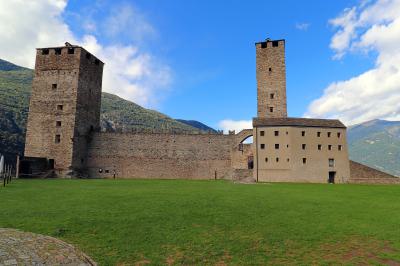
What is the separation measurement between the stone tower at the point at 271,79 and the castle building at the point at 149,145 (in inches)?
168

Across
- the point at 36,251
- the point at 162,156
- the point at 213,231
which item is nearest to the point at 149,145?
the point at 162,156

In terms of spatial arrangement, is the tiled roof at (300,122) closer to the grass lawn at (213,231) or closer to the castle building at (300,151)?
the castle building at (300,151)

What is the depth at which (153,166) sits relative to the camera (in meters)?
41.8

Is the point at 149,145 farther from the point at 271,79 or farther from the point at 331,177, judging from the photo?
the point at 331,177

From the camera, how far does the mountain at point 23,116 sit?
236 ft

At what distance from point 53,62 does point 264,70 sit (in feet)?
101

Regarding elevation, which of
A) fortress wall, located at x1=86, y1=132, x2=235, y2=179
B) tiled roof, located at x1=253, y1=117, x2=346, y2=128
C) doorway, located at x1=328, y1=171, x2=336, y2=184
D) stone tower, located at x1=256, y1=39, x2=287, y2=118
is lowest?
doorway, located at x1=328, y1=171, x2=336, y2=184

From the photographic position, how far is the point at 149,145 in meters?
42.2

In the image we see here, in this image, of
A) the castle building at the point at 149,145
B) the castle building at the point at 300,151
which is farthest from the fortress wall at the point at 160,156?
the castle building at the point at 300,151

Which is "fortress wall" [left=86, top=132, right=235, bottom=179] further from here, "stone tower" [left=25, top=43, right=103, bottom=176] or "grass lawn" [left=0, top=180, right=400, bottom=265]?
"grass lawn" [left=0, top=180, right=400, bottom=265]

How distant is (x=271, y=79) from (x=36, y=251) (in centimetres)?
4302

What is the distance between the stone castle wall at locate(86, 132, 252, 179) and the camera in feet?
136

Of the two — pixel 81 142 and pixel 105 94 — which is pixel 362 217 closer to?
pixel 81 142

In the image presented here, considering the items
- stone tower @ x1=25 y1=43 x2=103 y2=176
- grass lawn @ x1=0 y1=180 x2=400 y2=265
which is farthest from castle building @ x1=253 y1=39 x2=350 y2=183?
grass lawn @ x1=0 y1=180 x2=400 y2=265
